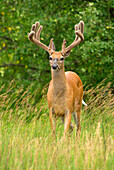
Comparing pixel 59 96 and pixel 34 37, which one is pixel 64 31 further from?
pixel 59 96

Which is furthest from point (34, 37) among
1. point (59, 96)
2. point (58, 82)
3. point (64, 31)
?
point (64, 31)

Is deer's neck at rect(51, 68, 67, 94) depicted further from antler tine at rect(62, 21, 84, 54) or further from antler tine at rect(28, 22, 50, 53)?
antler tine at rect(28, 22, 50, 53)

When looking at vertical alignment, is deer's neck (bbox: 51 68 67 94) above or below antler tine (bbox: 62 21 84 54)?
below

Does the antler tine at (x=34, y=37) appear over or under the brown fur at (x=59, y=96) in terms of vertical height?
over

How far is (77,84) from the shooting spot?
759cm

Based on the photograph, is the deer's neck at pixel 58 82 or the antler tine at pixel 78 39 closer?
the deer's neck at pixel 58 82

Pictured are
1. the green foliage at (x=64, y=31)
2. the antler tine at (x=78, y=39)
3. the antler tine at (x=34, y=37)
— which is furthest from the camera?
the green foliage at (x=64, y=31)

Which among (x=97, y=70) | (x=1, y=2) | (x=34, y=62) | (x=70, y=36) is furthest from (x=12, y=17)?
(x=97, y=70)

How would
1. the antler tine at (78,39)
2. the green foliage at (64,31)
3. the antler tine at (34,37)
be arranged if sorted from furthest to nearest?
the green foliage at (64,31), the antler tine at (34,37), the antler tine at (78,39)

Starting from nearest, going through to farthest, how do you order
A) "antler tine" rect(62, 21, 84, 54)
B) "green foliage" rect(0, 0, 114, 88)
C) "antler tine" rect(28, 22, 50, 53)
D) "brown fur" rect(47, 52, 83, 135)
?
"brown fur" rect(47, 52, 83, 135), "antler tine" rect(62, 21, 84, 54), "antler tine" rect(28, 22, 50, 53), "green foliage" rect(0, 0, 114, 88)

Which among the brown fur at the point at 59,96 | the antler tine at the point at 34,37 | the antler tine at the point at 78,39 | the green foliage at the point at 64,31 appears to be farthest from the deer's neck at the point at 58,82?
the green foliage at the point at 64,31

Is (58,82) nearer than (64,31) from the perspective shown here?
Yes

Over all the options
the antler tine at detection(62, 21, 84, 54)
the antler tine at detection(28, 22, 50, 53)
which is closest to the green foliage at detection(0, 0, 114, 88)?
the antler tine at detection(62, 21, 84, 54)

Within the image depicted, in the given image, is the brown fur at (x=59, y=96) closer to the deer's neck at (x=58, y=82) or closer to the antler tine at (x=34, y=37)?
the deer's neck at (x=58, y=82)
